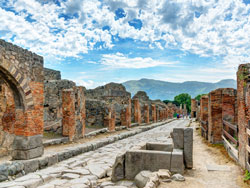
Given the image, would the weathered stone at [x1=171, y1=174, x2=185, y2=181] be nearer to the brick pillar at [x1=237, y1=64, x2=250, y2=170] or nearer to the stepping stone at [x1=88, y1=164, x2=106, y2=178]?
the brick pillar at [x1=237, y1=64, x2=250, y2=170]

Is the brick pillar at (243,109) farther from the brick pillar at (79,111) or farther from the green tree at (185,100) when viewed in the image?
the green tree at (185,100)

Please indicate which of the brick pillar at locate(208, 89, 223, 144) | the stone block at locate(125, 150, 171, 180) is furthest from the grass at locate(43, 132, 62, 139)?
the brick pillar at locate(208, 89, 223, 144)

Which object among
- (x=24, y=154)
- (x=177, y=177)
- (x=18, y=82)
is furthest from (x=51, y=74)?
(x=177, y=177)

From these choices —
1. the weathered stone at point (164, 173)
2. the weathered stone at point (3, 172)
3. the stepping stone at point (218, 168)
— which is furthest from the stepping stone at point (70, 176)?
the stepping stone at point (218, 168)

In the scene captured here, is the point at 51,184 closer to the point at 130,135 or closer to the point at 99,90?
the point at 130,135

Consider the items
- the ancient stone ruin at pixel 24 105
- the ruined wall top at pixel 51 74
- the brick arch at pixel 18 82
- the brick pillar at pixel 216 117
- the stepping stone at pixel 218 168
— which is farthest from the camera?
the ruined wall top at pixel 51 74

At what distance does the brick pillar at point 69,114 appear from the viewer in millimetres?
10180

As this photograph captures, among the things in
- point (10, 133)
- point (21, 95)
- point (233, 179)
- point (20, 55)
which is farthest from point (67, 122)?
point (233, 179)

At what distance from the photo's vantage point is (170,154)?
5535mm

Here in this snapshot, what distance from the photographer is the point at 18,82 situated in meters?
6.82

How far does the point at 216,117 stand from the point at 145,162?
5.83 metres

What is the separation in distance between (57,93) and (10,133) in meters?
4.74

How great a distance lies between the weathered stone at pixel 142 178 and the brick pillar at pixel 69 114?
A: 566cm

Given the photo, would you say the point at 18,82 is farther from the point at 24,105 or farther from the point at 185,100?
the point at 185,100
